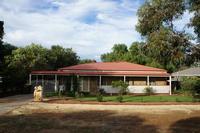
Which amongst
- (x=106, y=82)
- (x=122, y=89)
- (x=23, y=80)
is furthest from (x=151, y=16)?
(x=23, y=80)

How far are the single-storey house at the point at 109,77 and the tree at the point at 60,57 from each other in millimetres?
24483

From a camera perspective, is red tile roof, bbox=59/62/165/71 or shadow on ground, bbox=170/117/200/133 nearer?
shadow on ground, bbox=170/117/200/133

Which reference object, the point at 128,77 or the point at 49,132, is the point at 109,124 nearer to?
the point at 49,132

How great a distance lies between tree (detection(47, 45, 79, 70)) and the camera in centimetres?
7599

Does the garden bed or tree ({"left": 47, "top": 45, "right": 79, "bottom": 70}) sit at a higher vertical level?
tree ({"left": 47, "top": 45, "right": 79, "bottom": 70})

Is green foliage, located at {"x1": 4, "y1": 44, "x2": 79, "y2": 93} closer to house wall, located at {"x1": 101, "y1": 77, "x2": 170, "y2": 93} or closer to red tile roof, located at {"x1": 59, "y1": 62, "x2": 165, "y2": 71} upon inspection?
red tile roof, located at {"x1": 59, "y1": 62, "x2": 165, "y2": 71}

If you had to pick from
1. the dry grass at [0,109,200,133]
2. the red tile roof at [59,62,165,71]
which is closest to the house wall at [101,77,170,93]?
the red tile roof at [59,62,165,71]

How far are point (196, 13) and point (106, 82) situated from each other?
31.0 meters

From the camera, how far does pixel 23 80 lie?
51.2m

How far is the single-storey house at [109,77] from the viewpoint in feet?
156

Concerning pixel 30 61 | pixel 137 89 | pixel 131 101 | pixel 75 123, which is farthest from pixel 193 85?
pixel 30 61

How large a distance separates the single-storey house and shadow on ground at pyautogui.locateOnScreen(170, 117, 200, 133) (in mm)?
24295

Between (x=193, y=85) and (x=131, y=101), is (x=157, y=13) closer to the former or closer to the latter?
(x=131, y=101)

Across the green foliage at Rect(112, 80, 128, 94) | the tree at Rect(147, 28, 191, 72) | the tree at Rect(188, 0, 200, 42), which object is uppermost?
the tree at Rect(188, 0, 200, 42)
